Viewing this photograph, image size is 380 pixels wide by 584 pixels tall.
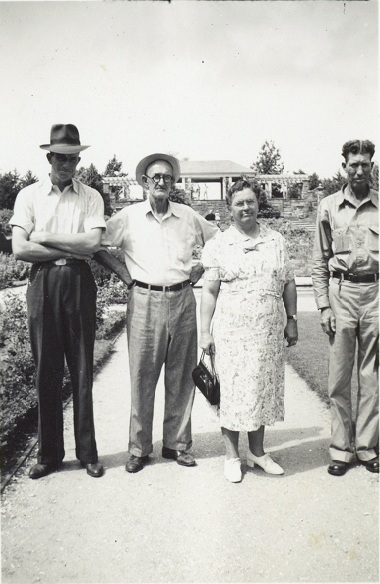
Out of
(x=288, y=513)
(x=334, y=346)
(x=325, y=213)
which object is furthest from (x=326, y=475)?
(x=325, y=213)

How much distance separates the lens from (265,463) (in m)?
3.99

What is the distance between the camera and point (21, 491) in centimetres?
364

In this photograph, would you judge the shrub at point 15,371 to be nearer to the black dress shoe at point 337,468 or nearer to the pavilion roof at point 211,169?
the black dress shoe at point 337,468

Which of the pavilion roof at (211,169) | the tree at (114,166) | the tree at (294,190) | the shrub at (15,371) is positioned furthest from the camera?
the tree at (114,166)

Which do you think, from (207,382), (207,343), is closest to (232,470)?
(207,382)

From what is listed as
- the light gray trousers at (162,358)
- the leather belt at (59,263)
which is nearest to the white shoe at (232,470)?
the light gray trousers at (162,358)

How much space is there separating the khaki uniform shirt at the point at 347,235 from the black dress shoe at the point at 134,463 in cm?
177

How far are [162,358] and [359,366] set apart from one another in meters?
1.46

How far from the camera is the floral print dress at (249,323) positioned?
3.82 metres

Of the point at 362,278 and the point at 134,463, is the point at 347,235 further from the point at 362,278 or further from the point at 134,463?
the point at 134,463

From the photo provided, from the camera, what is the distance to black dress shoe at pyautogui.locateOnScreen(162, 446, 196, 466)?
13.4 ft

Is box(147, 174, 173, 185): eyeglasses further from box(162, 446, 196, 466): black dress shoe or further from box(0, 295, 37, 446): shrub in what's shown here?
box(0, 295, 37, 446): shrub

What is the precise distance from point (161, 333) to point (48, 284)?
878 mm

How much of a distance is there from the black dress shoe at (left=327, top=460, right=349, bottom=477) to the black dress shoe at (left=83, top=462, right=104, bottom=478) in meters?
1.62
